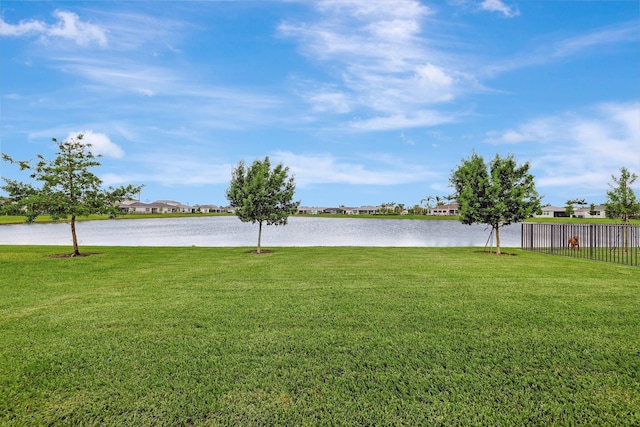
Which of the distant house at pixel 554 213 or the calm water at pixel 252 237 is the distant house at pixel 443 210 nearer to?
the distant house at pixel 554 213

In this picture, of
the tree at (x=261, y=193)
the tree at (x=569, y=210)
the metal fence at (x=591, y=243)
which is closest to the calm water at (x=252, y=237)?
the metal fence at (x=591, y=243)

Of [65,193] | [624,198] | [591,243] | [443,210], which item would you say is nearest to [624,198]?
[624,198]

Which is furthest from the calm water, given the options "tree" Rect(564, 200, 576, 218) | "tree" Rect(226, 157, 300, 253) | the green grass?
"tree" Rect(564, 200, 576, 218)

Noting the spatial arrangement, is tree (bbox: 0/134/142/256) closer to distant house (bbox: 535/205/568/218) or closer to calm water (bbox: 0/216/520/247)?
calm water (bbox: 0/216/520/247)

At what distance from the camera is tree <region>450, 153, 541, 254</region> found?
17.6 meters

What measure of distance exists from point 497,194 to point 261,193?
11.1 meters

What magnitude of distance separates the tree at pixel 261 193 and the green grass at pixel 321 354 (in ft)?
27.2

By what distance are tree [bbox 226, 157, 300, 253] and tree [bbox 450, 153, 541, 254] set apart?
28.4ft

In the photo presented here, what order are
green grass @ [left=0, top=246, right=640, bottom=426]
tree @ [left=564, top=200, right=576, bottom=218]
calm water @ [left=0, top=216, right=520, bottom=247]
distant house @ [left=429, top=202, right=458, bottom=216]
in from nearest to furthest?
green grass @ [left=0, top=246, right=640, bottom=426] → calm water @ [left=0, top=216, right=520, bottom=247] → tree @ [left=564, top=200, right=576, bottom=218] → distant house @ [left=429, top=202, right=458, bottom=216]

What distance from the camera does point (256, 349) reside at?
4855mm

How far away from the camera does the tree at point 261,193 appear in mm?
17203

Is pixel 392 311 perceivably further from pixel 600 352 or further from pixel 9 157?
pixel 9 157

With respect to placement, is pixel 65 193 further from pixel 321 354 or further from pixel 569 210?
pixel 569 210

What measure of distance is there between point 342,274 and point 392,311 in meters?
4.40
